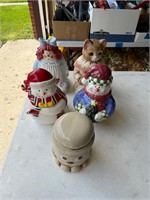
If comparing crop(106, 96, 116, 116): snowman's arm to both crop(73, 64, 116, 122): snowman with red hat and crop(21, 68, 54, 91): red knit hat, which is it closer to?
crop(73, 64, 116, 122): snowman with red hat

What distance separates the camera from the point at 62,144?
311 mm

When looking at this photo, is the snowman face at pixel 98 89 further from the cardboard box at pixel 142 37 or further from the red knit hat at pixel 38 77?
the cardboard box at pixel 142 37

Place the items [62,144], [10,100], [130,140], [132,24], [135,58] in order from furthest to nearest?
1. [135,58]
2. [10,100]
3. [132,24]
4. [130,140]
5. [62,144]

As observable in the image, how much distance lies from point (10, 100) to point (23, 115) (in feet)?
1.75

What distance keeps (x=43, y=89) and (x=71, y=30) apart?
551mm

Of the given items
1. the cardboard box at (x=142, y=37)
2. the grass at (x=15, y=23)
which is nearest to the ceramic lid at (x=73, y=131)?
the cardboard box at (x=142, y=37)

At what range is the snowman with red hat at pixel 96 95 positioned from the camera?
1.29ft

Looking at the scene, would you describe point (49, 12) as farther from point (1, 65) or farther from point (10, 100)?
point (10, 100)

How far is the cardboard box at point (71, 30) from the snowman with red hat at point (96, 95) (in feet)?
1.62

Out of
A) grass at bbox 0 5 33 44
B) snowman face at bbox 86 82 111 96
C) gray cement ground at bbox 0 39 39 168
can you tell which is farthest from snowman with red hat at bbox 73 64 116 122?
grass at bbox 0 5 33 44

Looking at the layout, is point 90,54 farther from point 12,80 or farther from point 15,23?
point 15,23

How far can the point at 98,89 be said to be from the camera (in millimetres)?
404

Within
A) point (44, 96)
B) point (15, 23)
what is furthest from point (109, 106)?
point (15, 23)

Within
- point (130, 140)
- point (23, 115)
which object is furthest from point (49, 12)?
point (130, 140)
